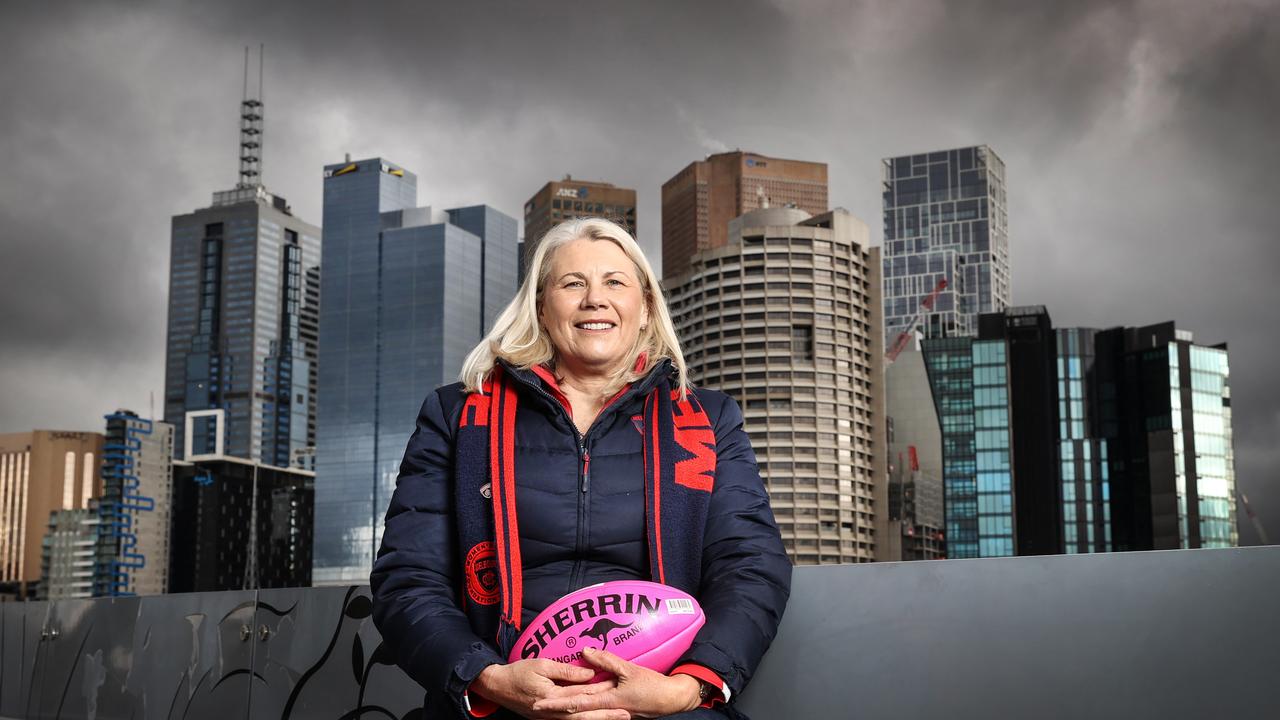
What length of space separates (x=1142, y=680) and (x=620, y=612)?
4.57 ft

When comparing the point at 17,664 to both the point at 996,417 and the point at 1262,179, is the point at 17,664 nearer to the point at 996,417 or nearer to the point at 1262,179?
the point at 996,417

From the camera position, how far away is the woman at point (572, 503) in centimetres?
277

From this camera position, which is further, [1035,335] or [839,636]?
[1035,335]

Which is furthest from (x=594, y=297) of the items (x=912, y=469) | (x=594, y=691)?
(x=912, y=469)

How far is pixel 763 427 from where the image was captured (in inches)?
5812

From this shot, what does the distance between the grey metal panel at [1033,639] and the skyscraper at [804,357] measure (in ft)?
450

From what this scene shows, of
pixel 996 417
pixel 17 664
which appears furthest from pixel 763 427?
pixel 17 664

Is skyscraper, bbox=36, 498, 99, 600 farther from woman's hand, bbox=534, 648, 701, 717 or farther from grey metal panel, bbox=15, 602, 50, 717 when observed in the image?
woman's hand, bbox=534, 648, 701, 717

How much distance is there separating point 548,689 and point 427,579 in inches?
23.1

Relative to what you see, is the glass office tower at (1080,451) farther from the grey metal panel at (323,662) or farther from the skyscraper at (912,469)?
the grey metal panel at (323,662)

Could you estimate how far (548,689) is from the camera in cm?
254

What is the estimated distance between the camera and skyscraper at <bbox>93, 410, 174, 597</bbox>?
159625 mm

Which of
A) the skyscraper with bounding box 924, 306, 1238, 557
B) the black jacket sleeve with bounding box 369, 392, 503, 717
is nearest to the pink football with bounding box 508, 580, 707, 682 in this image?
the black jacket sleeve with bounding box 369, 392, 503, 717

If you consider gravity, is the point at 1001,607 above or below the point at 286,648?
above
